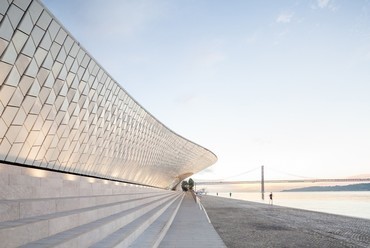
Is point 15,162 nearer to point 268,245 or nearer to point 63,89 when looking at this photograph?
point 63,89

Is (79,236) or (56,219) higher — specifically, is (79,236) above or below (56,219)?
below

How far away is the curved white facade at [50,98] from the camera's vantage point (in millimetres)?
10405

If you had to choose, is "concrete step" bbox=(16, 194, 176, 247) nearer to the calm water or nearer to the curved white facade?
the curved white facade

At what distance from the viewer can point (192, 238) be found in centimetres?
1251

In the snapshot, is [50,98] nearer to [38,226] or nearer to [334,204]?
[38,226]

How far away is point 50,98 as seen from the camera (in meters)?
13.3

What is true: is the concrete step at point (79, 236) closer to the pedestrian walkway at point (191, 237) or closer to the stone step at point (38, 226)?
the stone step at point (38, 226)

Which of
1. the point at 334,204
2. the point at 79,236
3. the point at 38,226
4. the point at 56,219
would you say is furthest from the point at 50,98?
the point at 334,204

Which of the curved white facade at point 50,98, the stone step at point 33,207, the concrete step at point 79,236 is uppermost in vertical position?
the curved white facade at point 50,98

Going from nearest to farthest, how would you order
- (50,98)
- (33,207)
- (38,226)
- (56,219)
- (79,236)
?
(38,226) < (79,236) < (56,219) < (33,207) < (50,98)

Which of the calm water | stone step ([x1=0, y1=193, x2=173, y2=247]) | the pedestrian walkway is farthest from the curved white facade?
the calm water

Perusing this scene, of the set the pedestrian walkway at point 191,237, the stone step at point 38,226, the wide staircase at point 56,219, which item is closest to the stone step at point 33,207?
the wide staircase at point 56,219

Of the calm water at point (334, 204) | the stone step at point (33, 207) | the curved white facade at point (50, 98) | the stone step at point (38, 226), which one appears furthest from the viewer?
the calm water at point (334, 204)

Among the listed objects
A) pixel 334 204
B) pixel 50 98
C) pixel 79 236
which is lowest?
pixel 79 236
